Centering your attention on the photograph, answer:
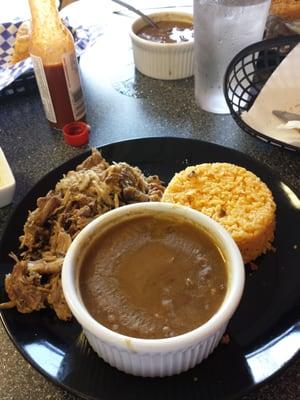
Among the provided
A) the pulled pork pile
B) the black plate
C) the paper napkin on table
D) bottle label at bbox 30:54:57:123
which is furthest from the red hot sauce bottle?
the paper napkin on table

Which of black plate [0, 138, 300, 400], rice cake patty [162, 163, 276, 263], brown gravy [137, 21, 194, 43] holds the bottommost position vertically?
black plate [0, 138, 300, 400]

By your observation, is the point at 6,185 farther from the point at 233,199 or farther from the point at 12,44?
the point at 12,44

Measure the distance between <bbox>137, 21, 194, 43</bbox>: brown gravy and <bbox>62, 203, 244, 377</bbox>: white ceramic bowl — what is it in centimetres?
96

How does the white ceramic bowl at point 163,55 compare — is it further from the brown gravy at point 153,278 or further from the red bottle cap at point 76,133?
the brown gravy at point 153,278

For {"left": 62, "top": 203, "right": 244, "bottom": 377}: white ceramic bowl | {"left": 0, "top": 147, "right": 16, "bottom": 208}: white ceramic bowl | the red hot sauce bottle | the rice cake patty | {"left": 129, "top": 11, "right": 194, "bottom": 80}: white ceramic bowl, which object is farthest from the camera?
{"left": 129, "top": 11, "right": 194, "bottom": 80}: white ceramic bowl

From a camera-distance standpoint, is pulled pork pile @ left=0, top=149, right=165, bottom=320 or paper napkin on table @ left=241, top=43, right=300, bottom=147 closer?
pulled pork pile @ left=0, top=149, right=165, bottom=320

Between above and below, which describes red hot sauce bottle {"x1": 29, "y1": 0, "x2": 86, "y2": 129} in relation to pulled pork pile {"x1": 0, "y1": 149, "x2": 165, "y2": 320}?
above

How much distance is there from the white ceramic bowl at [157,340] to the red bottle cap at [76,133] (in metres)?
0.58

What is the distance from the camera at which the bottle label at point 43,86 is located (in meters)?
1.22

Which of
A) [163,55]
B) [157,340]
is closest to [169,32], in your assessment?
[163,55]

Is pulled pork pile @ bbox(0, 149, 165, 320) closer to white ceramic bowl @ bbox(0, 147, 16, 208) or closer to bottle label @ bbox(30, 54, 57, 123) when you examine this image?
white ceramic bowl @ bbox(0, 147, 16, 208)

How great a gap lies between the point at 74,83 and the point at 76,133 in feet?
0.52

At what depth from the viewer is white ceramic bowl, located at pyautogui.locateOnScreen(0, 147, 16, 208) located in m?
1.04

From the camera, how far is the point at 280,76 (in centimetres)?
133
